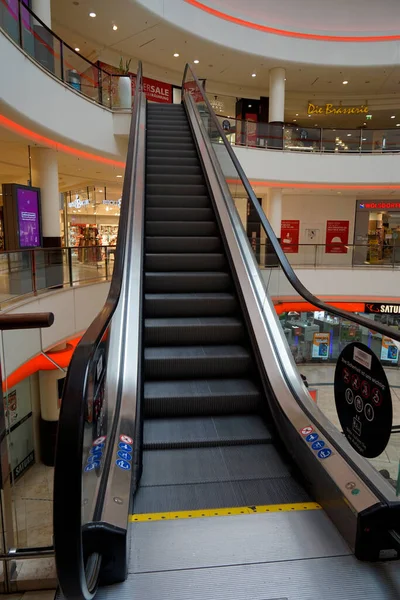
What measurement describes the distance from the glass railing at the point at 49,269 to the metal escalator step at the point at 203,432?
3.69 meters

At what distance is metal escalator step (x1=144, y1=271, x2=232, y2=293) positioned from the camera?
13.6ft

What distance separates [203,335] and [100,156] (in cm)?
812

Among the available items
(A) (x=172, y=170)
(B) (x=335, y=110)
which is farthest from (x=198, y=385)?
(B) (x=335, y=110)

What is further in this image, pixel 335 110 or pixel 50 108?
pixel 335 110

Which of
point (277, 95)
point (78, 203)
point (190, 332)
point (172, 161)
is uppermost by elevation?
point (277, 95)

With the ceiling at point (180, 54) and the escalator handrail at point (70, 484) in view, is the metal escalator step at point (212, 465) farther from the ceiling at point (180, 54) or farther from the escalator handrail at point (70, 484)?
→ the ceiling at point (180, 54)

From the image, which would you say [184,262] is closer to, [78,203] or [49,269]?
[49,269]

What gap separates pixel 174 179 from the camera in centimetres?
621

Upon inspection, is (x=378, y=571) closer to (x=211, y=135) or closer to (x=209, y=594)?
(x=209, y=594)

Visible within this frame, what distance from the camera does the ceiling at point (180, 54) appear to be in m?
11.5

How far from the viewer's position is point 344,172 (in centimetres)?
1325

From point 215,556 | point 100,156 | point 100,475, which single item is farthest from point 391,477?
point 100,156

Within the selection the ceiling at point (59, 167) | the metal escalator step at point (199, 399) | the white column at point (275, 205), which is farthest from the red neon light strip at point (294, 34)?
the metal escalator step at point (199, 399)

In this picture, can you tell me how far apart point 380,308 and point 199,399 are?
13.3 m
